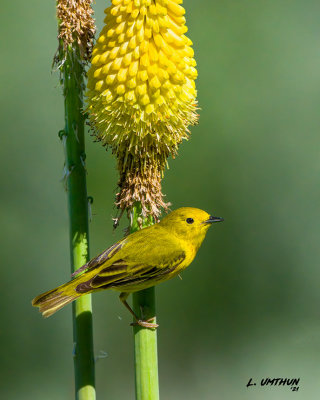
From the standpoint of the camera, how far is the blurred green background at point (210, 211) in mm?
A: 4180

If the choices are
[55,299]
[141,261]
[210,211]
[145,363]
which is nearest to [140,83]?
[141,261]

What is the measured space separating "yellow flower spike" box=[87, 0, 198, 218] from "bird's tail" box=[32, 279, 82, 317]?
43cm

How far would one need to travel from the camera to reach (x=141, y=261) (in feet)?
10.3

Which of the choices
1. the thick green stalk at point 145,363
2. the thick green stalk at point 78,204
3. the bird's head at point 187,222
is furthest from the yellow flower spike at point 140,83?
the thick green stalk at point 145,363

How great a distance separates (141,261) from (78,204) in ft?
1.78

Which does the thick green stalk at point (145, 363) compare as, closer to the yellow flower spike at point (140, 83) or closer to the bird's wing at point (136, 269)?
the bird's wing at point (136, 269)

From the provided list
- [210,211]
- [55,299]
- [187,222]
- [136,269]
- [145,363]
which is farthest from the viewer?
[210,211]

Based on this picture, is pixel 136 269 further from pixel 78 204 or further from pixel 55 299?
pixel 78 204

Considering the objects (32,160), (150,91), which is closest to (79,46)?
(150,91)

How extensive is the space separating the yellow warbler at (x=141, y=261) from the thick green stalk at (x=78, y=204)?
0.11m

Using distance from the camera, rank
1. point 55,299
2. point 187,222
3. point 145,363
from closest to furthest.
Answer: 1. point 145,363
2. point 55,299
3. point 187,222

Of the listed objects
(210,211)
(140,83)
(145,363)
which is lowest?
(145,363)

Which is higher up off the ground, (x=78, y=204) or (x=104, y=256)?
(x=78, y=204)

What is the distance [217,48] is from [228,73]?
188 mm
